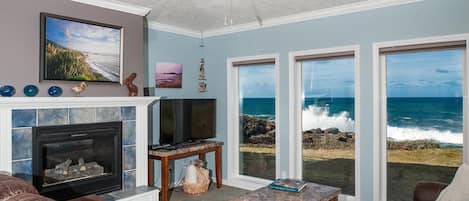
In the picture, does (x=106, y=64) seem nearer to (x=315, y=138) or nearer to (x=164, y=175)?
(x=164, y=175)

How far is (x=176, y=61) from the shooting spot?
4820 millimetres

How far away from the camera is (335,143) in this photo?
163 inches

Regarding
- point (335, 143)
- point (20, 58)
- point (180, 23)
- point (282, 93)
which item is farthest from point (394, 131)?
point (20, 58)

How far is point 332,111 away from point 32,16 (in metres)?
3.27

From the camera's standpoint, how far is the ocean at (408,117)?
3355mm

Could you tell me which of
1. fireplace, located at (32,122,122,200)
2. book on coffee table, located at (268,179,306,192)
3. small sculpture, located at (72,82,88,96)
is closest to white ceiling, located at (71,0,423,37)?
small sculpture, located at (72,82,88,96)

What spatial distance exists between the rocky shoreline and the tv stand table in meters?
0.47

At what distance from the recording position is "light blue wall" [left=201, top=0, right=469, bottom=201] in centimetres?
326

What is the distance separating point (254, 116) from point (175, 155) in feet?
4.34

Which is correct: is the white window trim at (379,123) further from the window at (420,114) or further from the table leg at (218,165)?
the table leg at (218,165)

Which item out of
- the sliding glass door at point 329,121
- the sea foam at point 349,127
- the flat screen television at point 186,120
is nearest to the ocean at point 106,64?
the flat screen television at point 186,120

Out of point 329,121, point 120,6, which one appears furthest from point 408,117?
point 120,6

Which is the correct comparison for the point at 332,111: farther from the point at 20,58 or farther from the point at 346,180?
the point at 20,58

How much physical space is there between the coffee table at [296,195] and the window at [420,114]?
107cm
